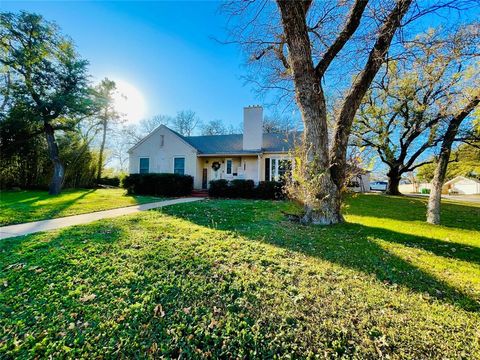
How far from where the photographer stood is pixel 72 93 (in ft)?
45.3

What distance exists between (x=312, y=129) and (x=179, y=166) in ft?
39.5

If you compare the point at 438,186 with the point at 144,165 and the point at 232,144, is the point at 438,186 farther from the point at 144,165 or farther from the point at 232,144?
the point at 144,165

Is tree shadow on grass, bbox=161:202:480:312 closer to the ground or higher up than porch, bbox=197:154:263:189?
closer to the ground

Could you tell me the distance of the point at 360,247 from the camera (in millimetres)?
4098

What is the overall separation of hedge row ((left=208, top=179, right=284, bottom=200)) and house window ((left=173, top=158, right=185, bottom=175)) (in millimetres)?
3901

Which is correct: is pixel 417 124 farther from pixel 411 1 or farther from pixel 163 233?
pixel 163 233

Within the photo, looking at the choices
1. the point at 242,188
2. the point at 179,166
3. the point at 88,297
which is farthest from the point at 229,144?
the point at 88,297

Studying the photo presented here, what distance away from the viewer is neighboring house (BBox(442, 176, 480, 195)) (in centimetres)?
3235

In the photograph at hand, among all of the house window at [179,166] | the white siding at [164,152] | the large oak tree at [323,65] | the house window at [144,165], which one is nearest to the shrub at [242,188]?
the white siding at [164,152]

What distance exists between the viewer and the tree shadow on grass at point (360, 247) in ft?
9.14

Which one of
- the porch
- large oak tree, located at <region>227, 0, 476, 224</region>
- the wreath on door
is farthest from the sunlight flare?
large oak tree, located at <region>227, 0, 476, 224</region>

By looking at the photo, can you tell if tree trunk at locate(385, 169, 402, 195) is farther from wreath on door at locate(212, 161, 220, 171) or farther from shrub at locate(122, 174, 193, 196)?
shrub at locate(122, 174, 193, 196)

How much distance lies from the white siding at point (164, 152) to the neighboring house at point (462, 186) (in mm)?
38647

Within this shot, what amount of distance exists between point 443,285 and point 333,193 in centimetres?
289
